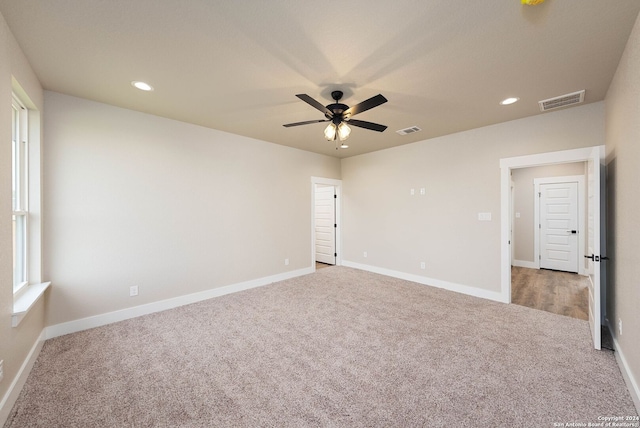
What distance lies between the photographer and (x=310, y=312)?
11.3 ft

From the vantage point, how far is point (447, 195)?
14.6 feet

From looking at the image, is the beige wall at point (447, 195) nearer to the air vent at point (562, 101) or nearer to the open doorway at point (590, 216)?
the open doorway at point (590, 216)

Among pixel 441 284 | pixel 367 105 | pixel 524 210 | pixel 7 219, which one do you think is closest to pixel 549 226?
pixel 524 210

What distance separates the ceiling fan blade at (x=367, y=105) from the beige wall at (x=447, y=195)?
276 centimetres

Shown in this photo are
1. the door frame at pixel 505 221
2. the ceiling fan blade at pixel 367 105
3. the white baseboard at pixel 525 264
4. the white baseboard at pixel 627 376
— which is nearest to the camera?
the white baseboard at pixel 627 376

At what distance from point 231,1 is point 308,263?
15.1 ft

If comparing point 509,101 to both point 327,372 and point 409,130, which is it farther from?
point 327,372

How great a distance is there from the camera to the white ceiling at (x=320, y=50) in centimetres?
165

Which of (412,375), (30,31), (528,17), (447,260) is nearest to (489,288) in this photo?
(447,260)

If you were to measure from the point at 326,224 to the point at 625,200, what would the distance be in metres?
5.13

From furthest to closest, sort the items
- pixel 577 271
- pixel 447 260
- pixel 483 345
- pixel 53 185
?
1. pixel 577 271
2. pixel 447 260
3. pixel 53 185
4. pixel 483 345

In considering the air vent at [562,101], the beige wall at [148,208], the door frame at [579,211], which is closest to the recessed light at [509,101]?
the air vent at [562,101]

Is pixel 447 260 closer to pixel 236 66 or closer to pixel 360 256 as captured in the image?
pixel 360 256

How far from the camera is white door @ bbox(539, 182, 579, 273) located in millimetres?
5445
